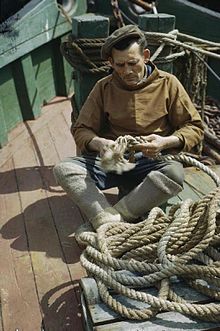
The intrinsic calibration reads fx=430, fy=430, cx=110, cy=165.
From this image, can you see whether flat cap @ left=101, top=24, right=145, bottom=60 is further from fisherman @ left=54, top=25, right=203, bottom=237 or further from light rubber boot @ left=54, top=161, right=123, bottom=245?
light rubber boot @ left=54, top=161, right=123, bottom=245

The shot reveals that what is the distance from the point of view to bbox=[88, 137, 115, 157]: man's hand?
7.00ft

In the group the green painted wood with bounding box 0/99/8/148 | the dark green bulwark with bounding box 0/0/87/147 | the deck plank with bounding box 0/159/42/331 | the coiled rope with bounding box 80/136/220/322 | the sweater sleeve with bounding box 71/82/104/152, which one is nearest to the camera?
the coiled rope with bounding box 80/136/220/322

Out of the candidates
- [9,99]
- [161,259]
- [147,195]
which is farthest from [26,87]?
[161,259]

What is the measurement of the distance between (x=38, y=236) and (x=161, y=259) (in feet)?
3.28

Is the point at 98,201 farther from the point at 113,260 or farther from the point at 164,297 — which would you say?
the point at 164,297

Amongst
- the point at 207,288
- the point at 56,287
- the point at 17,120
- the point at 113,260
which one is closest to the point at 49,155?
the point at 17,120

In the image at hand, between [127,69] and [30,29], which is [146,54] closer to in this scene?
[127,69]

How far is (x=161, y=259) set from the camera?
1.68m

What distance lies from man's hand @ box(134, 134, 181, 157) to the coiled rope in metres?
0.35

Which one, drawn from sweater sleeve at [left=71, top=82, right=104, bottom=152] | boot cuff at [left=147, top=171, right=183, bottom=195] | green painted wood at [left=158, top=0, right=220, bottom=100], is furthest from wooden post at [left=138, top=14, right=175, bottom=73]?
green painted wood at [left=158, top=0, right=220, bottom=100]

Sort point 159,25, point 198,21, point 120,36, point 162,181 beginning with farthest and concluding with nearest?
point 198,21 → point 159,25 → point 162,181 → point 120,36

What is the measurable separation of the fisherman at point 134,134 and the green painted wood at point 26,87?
5.74ft

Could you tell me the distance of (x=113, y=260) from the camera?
1720mm

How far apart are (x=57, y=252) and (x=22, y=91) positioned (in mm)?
2077
